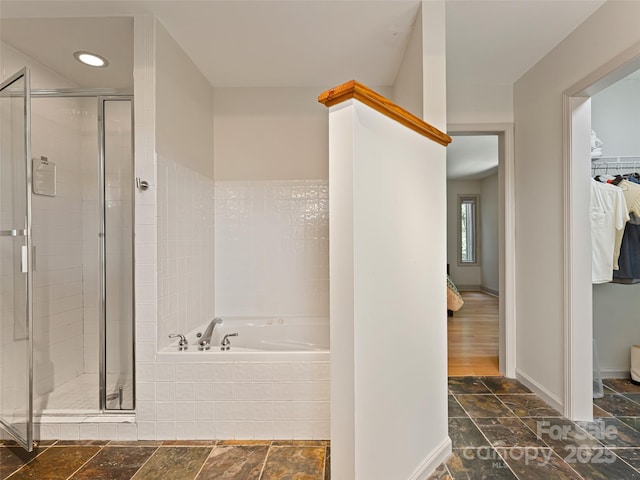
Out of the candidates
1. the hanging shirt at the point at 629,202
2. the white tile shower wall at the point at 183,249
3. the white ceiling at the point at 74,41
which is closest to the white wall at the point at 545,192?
the hanging shirt at the point at 629,202

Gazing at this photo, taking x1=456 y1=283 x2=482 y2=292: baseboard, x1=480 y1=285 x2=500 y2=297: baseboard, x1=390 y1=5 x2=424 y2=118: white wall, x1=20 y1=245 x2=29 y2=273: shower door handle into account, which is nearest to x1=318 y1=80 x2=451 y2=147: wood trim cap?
x1=390 y1=5 x2=424 y2=118: white wall

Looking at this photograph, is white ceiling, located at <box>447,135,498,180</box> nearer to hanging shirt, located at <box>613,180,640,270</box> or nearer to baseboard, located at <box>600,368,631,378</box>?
hanging shirt, located at <box>613,180,640,270</box>

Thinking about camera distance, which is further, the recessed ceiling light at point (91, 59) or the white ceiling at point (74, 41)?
the recessed ceiling light at point (91, 59)

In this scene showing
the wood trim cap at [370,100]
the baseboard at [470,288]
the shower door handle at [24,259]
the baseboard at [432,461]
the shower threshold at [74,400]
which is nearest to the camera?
the wood trim cap at [370,100]

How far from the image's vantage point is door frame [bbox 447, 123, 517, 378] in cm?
293

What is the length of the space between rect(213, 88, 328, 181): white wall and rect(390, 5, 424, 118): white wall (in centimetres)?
79

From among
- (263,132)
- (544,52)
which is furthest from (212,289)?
(544,52)

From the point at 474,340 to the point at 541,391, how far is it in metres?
1.49

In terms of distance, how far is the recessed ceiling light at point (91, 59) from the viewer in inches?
94.7

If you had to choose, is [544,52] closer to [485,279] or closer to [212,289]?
[212,289]

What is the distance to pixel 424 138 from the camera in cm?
170

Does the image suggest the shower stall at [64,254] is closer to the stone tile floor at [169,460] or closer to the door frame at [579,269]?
the stone tile floor at [169,460]

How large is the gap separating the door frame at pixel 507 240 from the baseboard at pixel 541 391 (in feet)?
0.37

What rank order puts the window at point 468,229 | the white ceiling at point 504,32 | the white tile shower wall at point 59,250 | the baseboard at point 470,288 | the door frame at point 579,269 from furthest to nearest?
the window at point 468,229
the baseboard at point 470,288
the white tile shower wall at point 59,250
the door frame at point 579,269
the white ceiling at point 504,32
